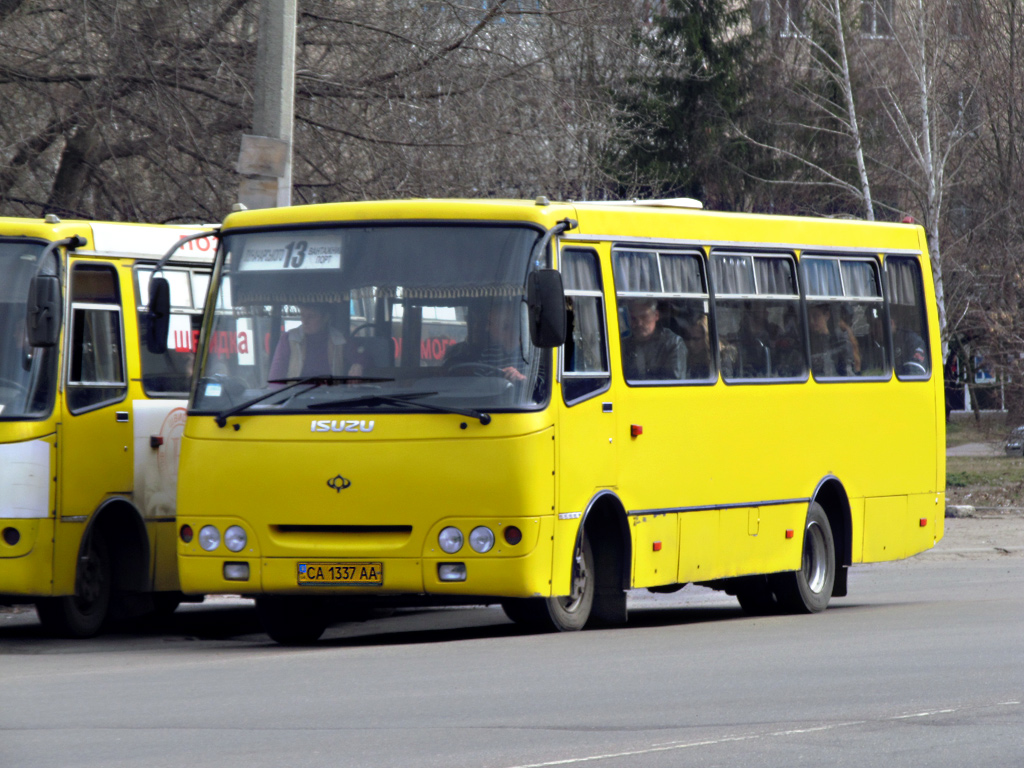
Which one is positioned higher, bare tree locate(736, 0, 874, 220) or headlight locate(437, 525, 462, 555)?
bare tree locate(736, 0, 874, 220)

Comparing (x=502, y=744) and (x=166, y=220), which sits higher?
(x=166, y=220)

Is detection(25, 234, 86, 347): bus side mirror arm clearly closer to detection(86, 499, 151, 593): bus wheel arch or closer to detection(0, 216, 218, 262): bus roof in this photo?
detection(0, 216, 218, 262): bus roof

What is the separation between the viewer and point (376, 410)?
36.1 ft

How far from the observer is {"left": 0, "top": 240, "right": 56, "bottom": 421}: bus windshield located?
1197 cm

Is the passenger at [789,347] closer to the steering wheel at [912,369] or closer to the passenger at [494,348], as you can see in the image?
the steering wheel at [912,369]

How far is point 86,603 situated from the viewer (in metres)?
12.8

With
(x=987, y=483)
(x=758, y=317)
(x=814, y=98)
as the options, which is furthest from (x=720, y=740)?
(x=814, y=98)

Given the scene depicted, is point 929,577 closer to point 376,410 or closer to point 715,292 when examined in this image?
point 715,292

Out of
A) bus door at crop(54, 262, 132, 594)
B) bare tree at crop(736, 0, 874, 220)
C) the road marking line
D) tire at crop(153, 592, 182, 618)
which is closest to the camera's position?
the road marking line

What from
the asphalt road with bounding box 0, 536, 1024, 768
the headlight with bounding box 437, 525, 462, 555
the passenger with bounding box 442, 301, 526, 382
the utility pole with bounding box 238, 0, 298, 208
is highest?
the utility pole with bounding box 238, 0, 298, 208

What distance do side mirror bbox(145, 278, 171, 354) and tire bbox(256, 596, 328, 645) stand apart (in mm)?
1799

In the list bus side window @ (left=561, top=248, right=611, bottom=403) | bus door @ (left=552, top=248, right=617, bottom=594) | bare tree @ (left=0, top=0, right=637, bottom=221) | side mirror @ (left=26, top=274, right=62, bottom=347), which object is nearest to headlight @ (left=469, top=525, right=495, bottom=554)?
bus door @ (left=552, top=248, right=617, bottom=594)

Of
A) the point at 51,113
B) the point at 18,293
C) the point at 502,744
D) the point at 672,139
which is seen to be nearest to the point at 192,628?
the point at 18,293

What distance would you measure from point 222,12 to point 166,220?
218 cm
